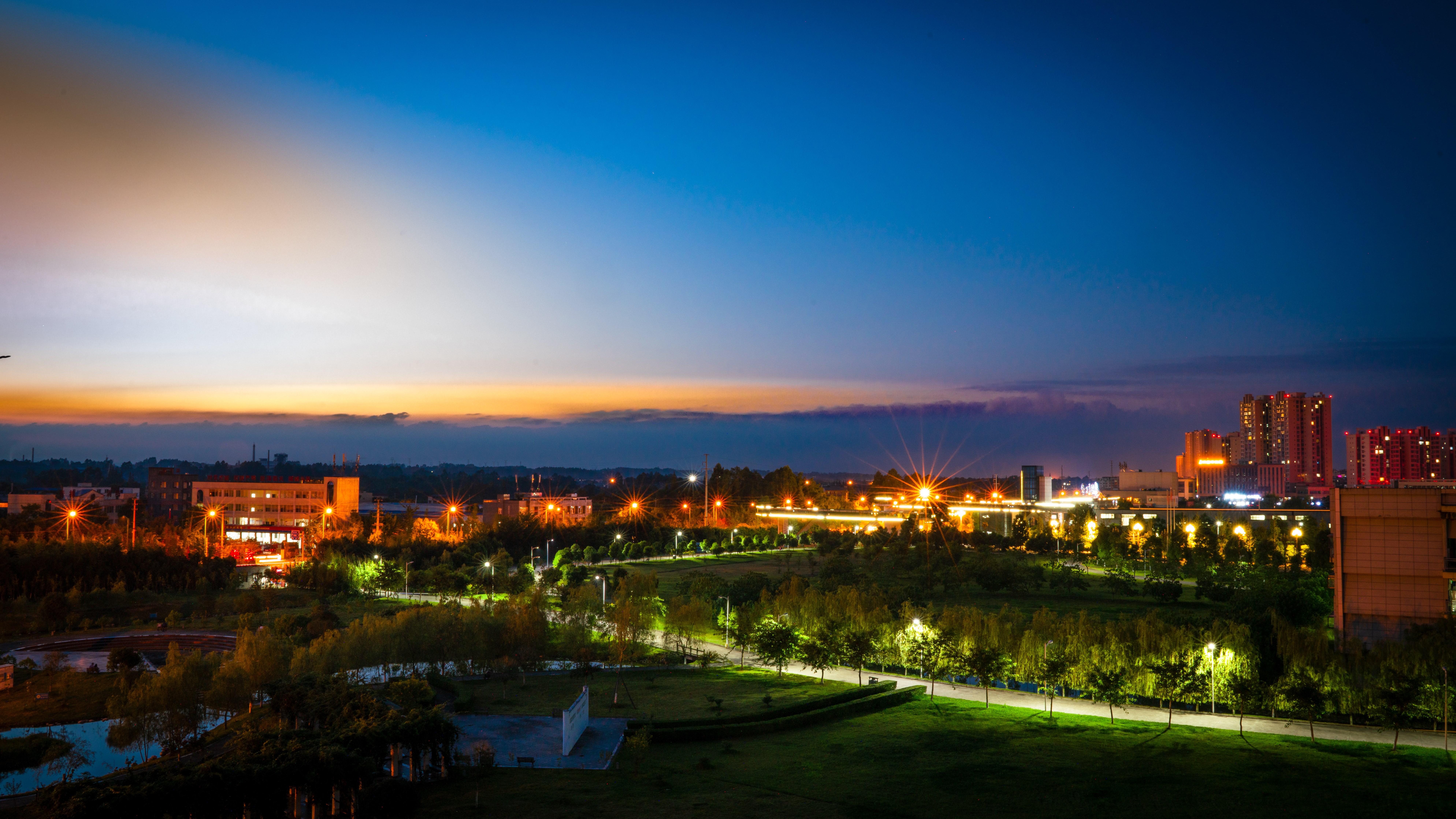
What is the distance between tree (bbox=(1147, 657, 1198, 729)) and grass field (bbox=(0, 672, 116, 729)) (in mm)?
29732

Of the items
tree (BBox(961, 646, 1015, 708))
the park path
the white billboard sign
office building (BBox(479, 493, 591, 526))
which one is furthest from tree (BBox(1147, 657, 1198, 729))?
office building (BBox(479, 493, 591, 526))

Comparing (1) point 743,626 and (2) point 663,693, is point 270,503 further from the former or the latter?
(2) point 663,693

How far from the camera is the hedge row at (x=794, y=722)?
2275 centimetres

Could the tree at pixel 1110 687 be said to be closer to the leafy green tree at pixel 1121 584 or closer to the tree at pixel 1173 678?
the tree at pixel 1173 678

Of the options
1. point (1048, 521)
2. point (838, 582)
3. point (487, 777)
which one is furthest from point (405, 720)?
point (1048, 521)

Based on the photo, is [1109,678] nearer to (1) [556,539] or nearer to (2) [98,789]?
(2) [98,789]

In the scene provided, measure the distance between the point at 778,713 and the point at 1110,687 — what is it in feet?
30.3

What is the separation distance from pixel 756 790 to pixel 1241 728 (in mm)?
13404

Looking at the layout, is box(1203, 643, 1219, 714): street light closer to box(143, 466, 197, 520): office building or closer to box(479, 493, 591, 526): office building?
box(479, 493, 591, 526): office building

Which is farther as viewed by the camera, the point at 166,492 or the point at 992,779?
the point at 166,492

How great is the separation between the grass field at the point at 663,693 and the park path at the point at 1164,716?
2.10 m

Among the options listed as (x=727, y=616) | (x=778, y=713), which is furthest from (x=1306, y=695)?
(x=727, y=616)

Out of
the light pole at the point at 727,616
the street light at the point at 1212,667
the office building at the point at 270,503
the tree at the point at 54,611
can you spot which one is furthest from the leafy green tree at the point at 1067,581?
the office building at the point at 270,503

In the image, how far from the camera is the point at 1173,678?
24.3 meters
